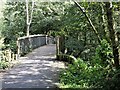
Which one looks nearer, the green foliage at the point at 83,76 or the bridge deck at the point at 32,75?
the green foliage at the point at 83,76

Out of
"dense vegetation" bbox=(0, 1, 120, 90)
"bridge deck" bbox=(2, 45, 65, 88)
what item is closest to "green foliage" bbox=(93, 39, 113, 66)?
"dense vegetation" bbox=(0, 1, 120, 90)

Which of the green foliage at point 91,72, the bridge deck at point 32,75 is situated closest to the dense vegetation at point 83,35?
the green foliage at point 91,72

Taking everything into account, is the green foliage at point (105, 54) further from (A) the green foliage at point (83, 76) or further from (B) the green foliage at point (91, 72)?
(A) the green foliage at point (83, 76)

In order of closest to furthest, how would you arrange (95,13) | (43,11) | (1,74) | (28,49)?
(1,74) < (95,13) < (28,49) < (43,11)

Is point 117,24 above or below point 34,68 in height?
above

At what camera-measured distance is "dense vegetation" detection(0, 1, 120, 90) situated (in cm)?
461

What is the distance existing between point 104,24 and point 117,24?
87 centimetres

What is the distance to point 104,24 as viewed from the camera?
7336 mm

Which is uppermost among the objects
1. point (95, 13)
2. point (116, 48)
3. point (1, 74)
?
point (95, 13)

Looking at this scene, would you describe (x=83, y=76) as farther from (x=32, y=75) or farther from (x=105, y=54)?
(x=32, y=75)

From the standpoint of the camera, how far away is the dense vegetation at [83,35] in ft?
15.1

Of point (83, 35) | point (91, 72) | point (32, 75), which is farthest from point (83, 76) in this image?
point (83, 35)

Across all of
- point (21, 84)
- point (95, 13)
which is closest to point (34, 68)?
point (21, 84)

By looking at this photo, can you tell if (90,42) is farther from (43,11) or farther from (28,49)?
(43,11)
